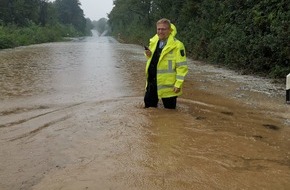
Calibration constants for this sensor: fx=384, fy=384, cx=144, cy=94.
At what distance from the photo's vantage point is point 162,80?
6.73m

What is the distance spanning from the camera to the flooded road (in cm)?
397

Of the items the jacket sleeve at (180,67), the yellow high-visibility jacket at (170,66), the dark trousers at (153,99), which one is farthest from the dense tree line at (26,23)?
the jacket sleeve at (180,67)

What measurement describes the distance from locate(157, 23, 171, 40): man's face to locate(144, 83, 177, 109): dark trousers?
0.91 meters

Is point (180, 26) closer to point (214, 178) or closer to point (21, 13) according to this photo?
point (214, 178)

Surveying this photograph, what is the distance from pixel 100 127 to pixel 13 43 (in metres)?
26.2

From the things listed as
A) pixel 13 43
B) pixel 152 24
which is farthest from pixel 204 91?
pixel 152 24

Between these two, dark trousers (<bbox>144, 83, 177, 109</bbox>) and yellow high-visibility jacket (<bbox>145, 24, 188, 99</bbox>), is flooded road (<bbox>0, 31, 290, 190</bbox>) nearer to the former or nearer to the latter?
dark trousers (<bbox>144, 83, 177, 109</bbox>)

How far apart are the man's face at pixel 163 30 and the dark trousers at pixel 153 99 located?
911 millimetres

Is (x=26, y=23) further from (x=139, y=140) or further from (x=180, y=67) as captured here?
(x=139, y=140)

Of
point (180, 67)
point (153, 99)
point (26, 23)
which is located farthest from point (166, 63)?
point (26, 23)

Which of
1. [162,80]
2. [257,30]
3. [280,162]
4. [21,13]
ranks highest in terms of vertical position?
[21,13]

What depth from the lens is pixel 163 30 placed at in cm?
649

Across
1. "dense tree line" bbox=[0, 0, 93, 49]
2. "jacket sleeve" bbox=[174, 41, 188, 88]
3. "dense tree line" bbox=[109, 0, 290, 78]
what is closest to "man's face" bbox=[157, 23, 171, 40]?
"jacket sleeve" bbox=[174, 41, 188, 88]

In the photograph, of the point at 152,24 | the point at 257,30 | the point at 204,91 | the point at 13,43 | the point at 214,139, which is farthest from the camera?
the point at 152,24
